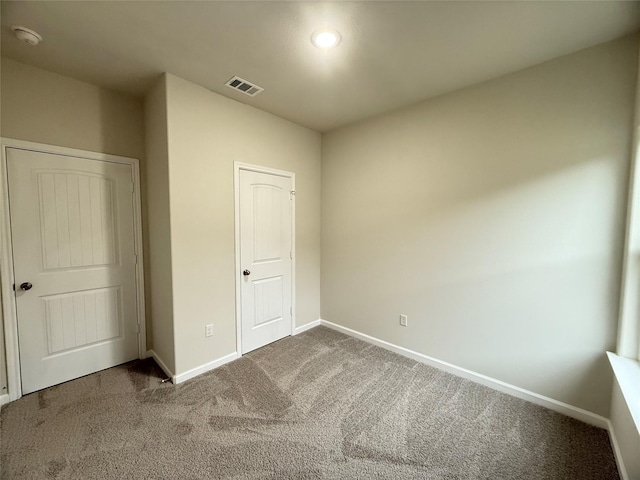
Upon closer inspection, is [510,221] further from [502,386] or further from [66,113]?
[66,113]

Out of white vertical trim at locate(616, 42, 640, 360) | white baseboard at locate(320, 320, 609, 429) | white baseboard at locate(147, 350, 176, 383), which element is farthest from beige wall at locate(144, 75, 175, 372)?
white vertical trim at locate(616, 42, 640, 360)

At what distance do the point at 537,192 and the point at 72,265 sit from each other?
387 centimetres

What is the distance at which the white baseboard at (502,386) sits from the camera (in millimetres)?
1838

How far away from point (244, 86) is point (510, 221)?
2.54 metres

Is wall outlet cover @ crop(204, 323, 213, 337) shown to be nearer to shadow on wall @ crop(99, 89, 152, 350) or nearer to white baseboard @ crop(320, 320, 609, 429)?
shadow on wall @ crop(99, 89, 152, 350)

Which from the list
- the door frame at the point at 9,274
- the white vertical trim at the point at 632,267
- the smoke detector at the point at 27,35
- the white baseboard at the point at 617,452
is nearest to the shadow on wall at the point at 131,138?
the door frame at the point at 9,274

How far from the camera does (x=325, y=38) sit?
1.71 metres

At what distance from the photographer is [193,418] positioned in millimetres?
1863

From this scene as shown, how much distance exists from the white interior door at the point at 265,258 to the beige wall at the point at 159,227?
0.67 meters

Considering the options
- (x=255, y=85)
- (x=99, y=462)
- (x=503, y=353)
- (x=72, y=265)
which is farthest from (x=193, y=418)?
(x=255, y=85)

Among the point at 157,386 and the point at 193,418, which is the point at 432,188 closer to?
the point at 193,418

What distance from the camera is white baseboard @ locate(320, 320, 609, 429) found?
184 centimetres

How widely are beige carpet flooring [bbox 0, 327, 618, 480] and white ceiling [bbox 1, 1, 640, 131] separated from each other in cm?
261

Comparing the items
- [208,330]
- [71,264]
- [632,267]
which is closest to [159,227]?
[71,264]
